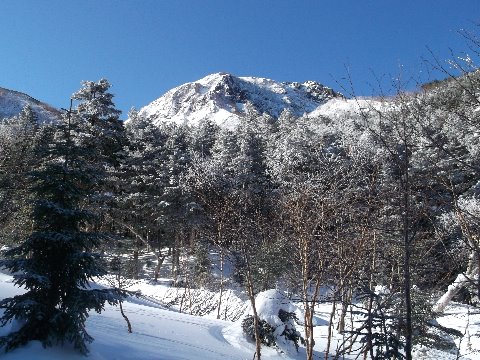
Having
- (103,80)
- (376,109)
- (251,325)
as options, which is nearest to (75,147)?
(376,109)

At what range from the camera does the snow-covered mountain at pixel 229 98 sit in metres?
116

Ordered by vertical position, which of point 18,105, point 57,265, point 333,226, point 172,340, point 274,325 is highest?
point 18,105

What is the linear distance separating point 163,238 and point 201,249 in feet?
Result: 35.0

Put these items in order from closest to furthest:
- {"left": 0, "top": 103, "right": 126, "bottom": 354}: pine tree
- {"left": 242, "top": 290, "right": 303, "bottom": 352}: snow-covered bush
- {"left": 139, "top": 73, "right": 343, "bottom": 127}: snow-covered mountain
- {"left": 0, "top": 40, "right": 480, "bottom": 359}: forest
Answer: {"left": 0, "top": 40, "right": 480, "bottom": 359}: forest
{"left": 0, "top": 103, "right": 126, "bottom": 354}: pine tree
{"left": 242, "top": 290, "right": 303, "bottom": 352}: snow-covered bush
{"left": 139, "top": 73, "right": 343, "bottom": 127}: snow-covered mountain

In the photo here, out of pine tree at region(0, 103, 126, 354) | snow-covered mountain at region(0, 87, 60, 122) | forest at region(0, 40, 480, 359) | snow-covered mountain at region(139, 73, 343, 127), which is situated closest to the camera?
forest at region(0, 40, 480, 359)

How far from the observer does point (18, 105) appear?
99.2 meters

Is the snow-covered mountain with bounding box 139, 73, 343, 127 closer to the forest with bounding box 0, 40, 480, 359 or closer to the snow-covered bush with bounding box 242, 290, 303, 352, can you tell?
the forest with bounding box 0, 40, 480, 359

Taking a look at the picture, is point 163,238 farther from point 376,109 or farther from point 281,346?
point 376,109

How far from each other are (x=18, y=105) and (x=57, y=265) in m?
109

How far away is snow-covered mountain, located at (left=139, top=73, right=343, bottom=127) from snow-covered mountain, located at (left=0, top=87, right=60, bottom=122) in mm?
25664

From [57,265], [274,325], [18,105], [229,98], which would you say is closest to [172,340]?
[274,325]

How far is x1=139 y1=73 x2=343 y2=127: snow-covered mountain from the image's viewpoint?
11575 centimetres

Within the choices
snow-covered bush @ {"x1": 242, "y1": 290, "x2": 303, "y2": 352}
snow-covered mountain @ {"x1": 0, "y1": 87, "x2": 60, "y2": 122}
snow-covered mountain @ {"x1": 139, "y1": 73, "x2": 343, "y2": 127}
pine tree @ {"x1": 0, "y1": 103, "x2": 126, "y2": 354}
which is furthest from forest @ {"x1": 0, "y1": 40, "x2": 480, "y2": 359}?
snow-covered mountain @ {"x1": 139, "y1": 73, "x2": 343, "y2": 127}

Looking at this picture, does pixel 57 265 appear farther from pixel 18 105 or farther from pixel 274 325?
pixel 18 105
